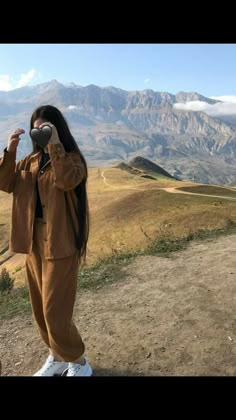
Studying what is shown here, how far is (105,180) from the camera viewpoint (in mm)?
91062

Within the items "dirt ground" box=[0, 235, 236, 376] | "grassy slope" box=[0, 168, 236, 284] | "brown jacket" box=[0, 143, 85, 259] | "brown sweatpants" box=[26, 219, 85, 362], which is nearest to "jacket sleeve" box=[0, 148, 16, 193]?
"brown jacket" box=[0, 143, 85, 259]

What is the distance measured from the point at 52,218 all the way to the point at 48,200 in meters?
0.18

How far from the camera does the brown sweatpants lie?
432cm

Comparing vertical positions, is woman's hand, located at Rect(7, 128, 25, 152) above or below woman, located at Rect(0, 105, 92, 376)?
above

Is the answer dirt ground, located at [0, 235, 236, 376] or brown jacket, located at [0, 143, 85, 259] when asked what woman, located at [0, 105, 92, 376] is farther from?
dirt ground, located at [0, 235, 236, 376]

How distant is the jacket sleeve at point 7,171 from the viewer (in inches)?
170

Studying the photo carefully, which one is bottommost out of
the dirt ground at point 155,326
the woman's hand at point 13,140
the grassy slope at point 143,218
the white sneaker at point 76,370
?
the grassy slope at point 143,218

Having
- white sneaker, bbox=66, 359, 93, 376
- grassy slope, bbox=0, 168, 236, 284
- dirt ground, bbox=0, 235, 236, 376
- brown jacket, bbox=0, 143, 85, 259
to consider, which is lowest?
grassy slope, bbox=0, 168, 236, 284

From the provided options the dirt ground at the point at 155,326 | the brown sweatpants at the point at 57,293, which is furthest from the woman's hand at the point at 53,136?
the dirt ground at the point at 155,326

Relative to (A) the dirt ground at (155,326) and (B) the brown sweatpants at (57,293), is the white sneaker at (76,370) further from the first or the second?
(A) the dirt ground at (155,326)

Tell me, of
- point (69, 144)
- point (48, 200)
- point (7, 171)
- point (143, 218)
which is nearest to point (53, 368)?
point (48, 200)

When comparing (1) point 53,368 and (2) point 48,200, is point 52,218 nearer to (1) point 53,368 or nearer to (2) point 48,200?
(2) point 48,200

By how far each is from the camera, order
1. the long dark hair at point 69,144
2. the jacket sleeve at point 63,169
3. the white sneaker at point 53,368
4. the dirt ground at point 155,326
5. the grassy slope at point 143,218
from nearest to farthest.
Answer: the jacket sleeve at point 63,169 → the long dark hair at point 69,144 → the white sneaker at point 53,368 → the dirt ground at point 155,326 → the grassy slope at point 143,218
